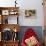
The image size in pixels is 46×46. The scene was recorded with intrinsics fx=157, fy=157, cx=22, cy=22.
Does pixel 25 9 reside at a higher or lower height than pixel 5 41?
higher

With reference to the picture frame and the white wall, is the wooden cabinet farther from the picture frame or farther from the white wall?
the picture frame

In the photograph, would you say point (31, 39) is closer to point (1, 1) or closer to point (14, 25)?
point (14, 25)

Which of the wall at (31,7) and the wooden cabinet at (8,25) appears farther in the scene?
the wall at (31,7)

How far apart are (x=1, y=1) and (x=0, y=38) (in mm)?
1123

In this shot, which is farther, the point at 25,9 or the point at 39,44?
the point at 25,9

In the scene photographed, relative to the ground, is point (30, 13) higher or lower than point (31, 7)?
lower

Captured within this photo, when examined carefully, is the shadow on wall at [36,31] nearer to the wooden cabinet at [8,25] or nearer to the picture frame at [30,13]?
the wooden cabinet at [8,25]

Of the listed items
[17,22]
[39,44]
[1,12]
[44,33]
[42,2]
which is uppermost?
[42,2]

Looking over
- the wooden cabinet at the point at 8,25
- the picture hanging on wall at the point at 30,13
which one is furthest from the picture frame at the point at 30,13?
the wooden cabinet at the point at 8,25

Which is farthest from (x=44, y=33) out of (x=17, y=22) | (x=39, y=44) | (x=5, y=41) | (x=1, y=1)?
(x=1, y=1)

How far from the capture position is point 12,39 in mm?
4617

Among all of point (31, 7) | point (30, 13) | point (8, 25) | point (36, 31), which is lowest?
point (36, 31)

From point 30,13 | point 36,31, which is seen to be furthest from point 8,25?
point 36,31

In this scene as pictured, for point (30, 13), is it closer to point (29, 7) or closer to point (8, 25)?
point (29, 7)
